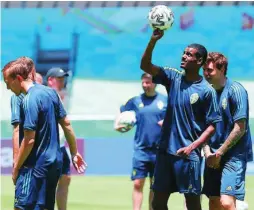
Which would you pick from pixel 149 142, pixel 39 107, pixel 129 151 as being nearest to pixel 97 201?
pixel 149 142

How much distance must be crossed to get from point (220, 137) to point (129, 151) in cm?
1085

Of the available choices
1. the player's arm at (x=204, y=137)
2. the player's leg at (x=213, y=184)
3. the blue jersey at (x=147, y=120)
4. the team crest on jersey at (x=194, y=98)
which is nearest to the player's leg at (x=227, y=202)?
the player's leg at (x=213, y=184)

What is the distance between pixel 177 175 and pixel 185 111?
2.14 feet

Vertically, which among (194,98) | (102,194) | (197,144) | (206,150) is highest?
(194,98)

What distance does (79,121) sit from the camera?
68.5 ft

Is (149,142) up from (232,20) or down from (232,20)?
down

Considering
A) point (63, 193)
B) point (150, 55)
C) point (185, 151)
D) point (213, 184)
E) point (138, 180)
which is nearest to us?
point (150, 55)

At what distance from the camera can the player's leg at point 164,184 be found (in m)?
8.71

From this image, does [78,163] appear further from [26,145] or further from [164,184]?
[164,184]

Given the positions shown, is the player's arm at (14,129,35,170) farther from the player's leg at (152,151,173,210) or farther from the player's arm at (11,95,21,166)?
the player's leg at (152,151,173,210)

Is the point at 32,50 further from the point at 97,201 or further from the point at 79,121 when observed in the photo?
the point at 97,201

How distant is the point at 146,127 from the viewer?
41.7ft

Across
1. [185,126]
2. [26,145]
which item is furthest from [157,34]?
[26,145]

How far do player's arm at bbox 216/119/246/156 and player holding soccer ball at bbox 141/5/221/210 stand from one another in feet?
0.78
